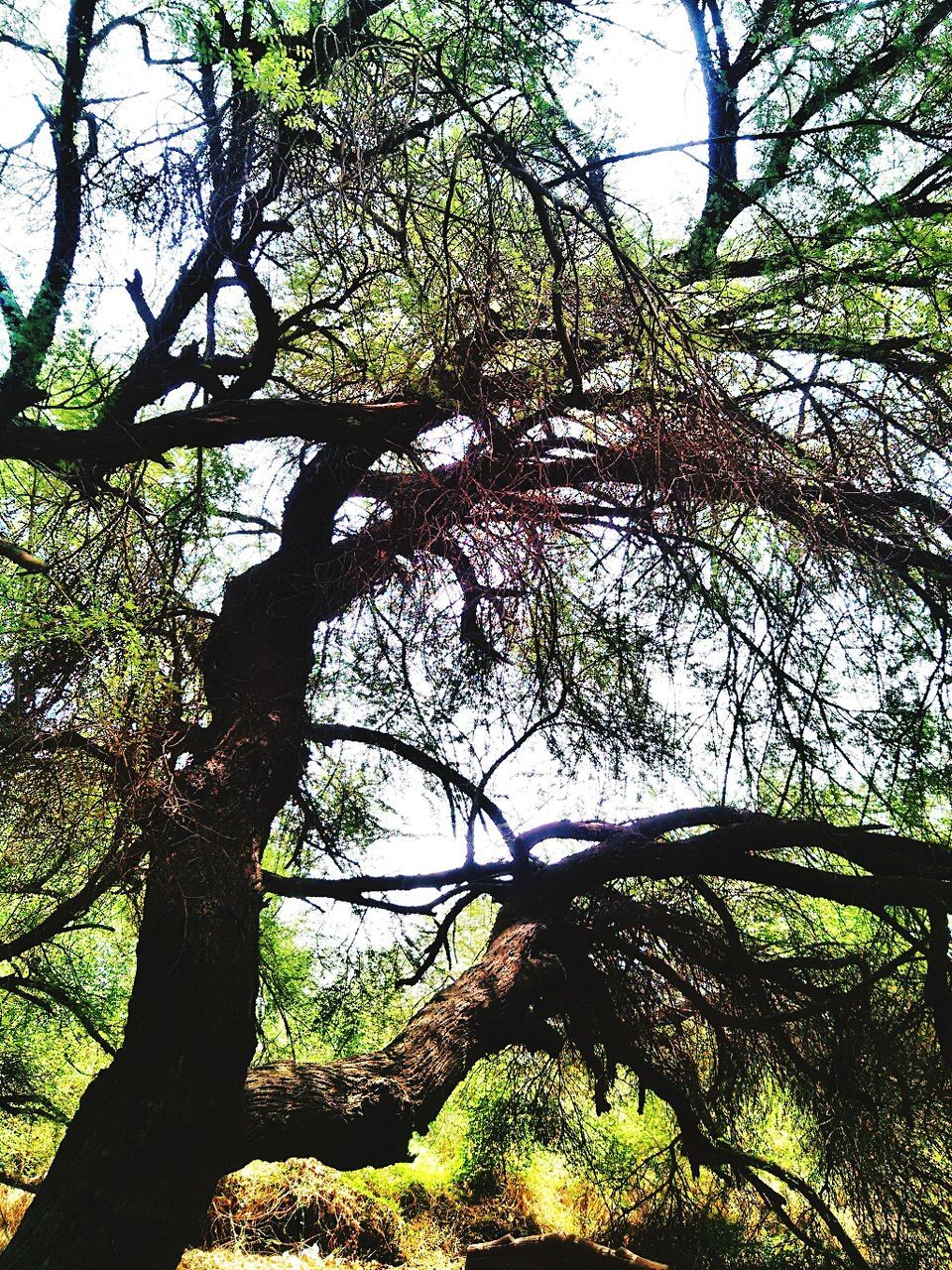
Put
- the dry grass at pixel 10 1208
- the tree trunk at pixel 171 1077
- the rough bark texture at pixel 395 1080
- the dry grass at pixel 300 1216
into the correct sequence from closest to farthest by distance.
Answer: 1. the tree trunk at pixel 171 1077
2. the rough bark texture at pixel 395 1080
3. the dry grass at pixel 10 1208
4. the dry grass at pixel 300 1216

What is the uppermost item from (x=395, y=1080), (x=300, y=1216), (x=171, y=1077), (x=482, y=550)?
(x=482, y=550)

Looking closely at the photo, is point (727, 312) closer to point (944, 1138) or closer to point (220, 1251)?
point (944, 1138)

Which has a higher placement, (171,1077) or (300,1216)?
(171,1077)

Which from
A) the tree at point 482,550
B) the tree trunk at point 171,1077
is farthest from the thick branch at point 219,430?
the tree trunk at point 171,1077

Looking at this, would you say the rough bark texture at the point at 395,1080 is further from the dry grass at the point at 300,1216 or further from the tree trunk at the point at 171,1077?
the dry grass at the point at 300,1216

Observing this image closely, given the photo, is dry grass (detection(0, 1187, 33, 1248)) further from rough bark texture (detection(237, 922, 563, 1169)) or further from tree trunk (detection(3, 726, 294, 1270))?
→ tree trunk (detection(3, 726, 294, 1270))

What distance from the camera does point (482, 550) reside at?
327cm

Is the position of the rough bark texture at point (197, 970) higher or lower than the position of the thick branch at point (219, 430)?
lower

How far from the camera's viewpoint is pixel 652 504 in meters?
3.34

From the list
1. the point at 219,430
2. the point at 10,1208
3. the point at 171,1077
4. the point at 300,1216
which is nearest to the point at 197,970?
the point at 171,1077

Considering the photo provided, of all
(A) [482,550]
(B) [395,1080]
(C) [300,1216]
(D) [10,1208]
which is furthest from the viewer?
(C) [300,1216]

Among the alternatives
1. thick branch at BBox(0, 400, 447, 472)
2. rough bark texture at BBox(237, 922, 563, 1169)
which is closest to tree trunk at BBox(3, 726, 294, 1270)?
rough bark texture at BBox(237, 922, 563, 1169)

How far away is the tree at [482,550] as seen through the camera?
3250 millimetres

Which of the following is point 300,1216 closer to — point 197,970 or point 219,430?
point 197,970
